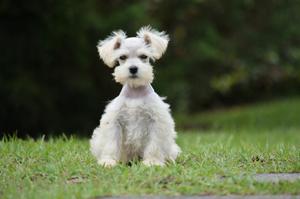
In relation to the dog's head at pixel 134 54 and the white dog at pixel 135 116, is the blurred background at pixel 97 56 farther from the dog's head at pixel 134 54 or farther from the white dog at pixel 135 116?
the white dog at pixel 135 116

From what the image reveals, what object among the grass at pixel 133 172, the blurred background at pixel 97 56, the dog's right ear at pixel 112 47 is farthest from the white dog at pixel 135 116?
the blurred background at pixel 97 56

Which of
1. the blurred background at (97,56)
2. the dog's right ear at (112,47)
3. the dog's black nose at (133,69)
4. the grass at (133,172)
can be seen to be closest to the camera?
the grass at (133,172)

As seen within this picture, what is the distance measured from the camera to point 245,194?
7105 mm

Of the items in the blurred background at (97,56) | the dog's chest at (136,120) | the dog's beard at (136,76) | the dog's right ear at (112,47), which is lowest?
the dog's chest at (136,120)

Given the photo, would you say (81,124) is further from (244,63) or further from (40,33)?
(244,63)

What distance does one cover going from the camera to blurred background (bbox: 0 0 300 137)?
1828 centimetres

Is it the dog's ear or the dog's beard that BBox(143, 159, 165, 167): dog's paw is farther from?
the dog's ear

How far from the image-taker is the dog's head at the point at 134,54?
820 centimetres

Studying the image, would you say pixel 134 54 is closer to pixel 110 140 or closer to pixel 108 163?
pixel 110 140

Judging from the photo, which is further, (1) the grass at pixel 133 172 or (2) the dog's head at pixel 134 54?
(2) the dog's head at pixel 134 54

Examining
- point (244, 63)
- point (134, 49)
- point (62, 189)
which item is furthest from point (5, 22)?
point (62, 189)

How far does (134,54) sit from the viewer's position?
27.7 ft

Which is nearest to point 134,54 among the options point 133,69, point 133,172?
point 133,69

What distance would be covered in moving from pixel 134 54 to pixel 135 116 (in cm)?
75
